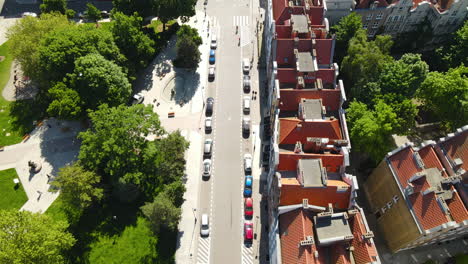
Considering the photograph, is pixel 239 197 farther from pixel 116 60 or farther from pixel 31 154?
pixel 31 154

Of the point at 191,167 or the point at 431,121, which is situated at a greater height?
the point at 431,121

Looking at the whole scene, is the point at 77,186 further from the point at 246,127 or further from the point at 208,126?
the point at 246,127

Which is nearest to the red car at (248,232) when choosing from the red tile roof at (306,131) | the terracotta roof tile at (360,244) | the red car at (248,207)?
the red car at (248,207)

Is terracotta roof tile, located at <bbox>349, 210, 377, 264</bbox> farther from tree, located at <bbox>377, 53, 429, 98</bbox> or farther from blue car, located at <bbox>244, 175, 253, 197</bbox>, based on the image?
tree, located at <bbox>377, 53, 429, 98</bbox>

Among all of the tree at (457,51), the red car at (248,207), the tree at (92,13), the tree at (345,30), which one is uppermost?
the tree at (92,13)

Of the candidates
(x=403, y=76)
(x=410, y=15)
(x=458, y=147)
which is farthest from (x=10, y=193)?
(x=410, y=15)

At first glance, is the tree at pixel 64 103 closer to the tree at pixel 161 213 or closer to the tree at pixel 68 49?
the tree at pixel 68 49

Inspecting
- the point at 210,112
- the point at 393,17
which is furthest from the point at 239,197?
the point at 393,17
